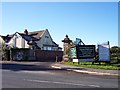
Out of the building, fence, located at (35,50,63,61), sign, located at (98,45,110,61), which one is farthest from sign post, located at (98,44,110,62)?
the building

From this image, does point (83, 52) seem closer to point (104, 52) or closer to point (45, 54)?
point (104, 52)

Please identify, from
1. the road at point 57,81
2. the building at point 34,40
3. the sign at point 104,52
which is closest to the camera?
the road at point 57,81

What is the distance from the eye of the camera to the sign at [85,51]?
32156 millimetres

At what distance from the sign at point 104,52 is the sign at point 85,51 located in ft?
4.71

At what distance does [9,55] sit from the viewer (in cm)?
5184

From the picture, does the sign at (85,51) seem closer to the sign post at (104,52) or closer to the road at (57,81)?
the sign post at (104,52)

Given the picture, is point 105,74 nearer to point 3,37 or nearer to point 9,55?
point 9,55

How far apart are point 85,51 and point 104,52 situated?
2.49 meters

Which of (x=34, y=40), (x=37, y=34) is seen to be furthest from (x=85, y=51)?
(x=37, y=34)

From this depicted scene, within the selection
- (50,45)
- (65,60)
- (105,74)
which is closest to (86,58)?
(65,60)

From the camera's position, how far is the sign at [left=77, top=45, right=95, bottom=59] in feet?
105

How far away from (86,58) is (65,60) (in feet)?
25.3

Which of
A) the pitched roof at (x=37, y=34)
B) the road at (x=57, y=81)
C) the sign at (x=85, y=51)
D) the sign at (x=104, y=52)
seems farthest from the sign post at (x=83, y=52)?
the pitched roof at (x=37, y=34)

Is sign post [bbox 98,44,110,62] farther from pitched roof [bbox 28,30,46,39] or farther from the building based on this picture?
pitched roof [bbox 28,30,46,39]
